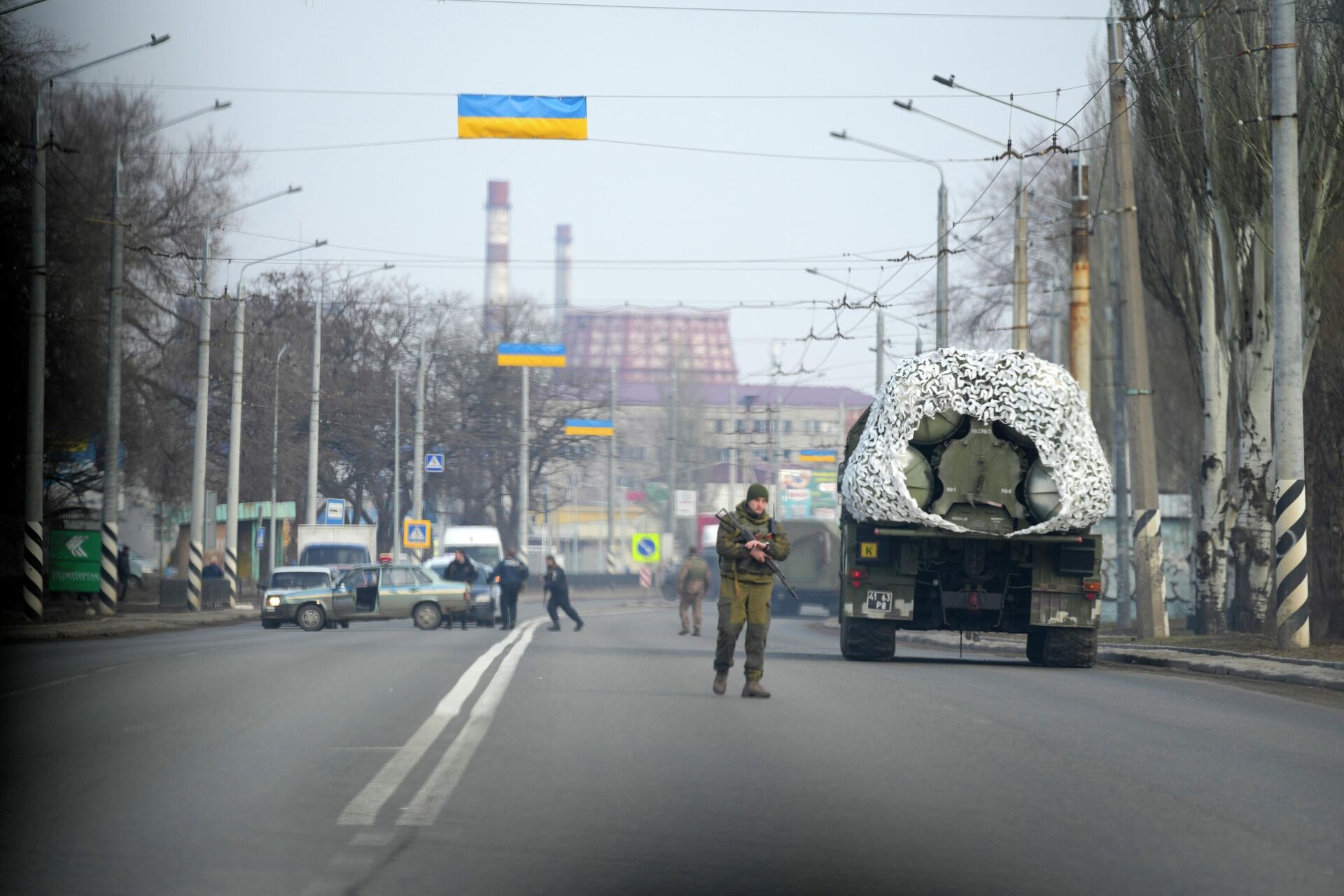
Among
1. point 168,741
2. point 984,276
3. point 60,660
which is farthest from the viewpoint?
point 984,276

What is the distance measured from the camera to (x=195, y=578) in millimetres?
43312

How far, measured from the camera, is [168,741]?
36.8 feet

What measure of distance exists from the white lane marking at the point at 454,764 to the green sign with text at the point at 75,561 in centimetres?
2223

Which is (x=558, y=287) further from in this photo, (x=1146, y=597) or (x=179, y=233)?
(x=1146, y=597)

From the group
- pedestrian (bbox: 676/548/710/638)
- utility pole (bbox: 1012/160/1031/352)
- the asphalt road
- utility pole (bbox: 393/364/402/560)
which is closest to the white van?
utility pole (bbox: 393/364/402/560)

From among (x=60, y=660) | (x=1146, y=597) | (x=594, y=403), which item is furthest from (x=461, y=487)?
(x=60, y=660)

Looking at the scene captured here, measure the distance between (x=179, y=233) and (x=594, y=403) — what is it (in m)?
34.3

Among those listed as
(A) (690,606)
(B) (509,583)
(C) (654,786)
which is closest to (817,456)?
(A) (690,606)

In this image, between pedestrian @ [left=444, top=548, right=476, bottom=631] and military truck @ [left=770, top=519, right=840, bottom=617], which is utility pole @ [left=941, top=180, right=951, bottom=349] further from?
military truck @ [left=770, top=519, right=840, bottom=617]

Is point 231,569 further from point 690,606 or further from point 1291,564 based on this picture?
point 1291,564

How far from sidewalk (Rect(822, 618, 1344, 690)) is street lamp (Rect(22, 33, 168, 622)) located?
1691cm

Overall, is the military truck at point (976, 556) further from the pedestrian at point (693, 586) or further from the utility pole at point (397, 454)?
the utility pole at point (397, 454)

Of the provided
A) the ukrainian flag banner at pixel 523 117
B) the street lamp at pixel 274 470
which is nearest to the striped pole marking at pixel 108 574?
the ukrainian flag banner at pixel 523 117

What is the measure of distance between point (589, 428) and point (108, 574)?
103 feet
